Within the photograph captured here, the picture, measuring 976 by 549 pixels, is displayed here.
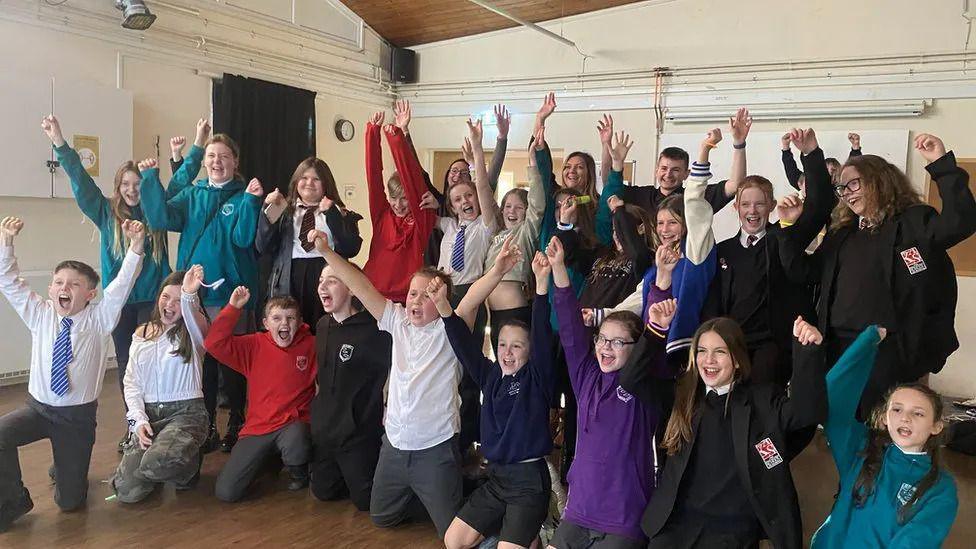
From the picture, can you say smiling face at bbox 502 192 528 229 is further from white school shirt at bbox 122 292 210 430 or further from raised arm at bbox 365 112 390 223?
white school shirt at bbox 122 292 210 430

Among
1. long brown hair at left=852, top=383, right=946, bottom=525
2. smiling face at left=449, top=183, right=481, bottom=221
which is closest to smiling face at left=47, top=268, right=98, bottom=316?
smiling face at left=449, top=183, right=481, bottom=221

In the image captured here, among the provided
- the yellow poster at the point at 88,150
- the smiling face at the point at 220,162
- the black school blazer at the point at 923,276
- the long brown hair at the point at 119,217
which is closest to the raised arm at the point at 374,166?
the smiling face at the point at 220,162

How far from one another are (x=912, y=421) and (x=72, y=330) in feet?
10.8

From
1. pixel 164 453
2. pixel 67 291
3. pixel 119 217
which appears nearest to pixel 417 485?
pixel 164 453

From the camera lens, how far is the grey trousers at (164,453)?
3.24m

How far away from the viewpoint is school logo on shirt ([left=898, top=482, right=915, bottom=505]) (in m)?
2.31

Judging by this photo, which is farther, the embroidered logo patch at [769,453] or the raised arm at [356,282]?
the raised arm at [356,282]

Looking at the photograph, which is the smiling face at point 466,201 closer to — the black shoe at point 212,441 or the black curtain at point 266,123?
the black shoe at point 212,441

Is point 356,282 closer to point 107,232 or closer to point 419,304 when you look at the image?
point 419,304

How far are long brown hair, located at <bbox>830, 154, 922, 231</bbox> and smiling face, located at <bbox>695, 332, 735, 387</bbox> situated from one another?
81 centimetres

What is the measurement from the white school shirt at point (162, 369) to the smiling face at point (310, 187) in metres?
0.76

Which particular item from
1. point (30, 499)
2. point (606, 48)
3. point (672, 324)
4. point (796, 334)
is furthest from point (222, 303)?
point (606, 48)

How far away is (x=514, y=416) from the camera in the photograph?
288 cm

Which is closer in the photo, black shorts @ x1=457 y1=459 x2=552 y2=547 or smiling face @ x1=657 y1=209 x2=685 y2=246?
black shorts @ x1=457 y1=459 x2=552 y2=547
